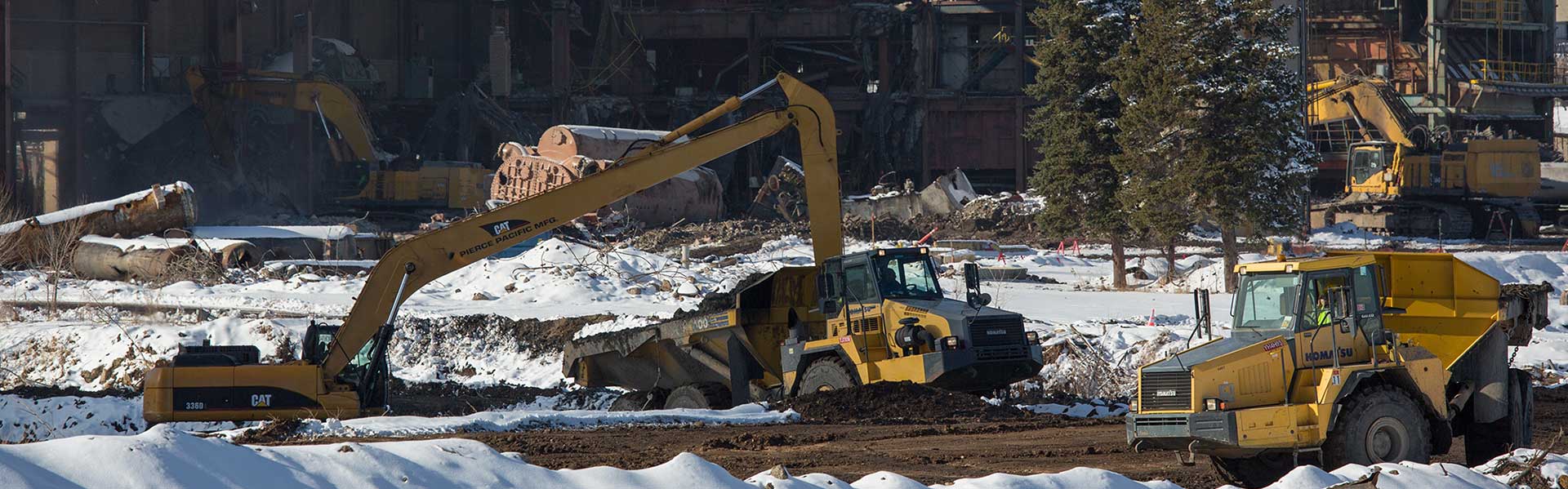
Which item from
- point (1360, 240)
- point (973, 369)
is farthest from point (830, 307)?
point (1360, 240)

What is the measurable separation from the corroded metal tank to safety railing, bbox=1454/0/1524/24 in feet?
105

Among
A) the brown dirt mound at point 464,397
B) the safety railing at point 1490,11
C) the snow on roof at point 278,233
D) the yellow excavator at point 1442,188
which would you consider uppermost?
the safety railing at point 1490,11

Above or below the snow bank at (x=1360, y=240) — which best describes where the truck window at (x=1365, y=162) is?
above

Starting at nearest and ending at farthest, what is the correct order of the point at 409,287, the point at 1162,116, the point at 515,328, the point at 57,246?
the point at 409,287
the point at 515,328
the point at 1162,116
the point at 57,246

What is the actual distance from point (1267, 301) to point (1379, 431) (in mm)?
1235

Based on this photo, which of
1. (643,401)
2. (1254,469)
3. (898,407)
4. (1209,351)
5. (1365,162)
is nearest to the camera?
(1209,351)

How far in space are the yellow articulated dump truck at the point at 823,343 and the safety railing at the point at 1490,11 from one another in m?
49.5

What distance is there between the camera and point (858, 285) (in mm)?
16766

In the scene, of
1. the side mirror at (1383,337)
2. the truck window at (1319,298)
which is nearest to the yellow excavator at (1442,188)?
the side mirror at (1383,337)

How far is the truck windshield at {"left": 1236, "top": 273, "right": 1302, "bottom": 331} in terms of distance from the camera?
11742 mm

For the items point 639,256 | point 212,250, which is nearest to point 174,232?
point 212,250

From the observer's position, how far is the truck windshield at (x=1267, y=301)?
38.5ft

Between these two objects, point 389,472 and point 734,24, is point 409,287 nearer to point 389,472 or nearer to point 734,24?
point 389,472

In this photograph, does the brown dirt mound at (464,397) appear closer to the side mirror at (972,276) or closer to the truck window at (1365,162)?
the side mirror at (972,276)
